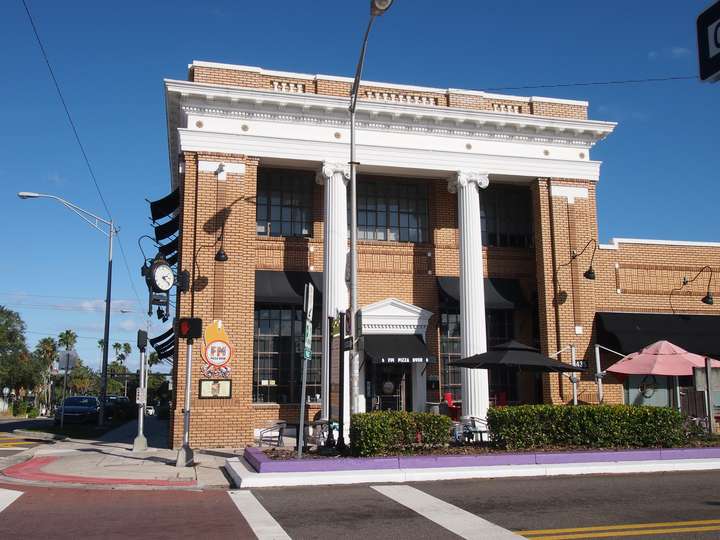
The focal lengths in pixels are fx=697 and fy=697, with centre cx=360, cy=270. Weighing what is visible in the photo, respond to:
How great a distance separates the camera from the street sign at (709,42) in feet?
15.6

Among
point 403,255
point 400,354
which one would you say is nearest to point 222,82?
point 403,255

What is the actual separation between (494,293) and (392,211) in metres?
4.19

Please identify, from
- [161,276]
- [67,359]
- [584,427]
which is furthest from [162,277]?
[67,359]

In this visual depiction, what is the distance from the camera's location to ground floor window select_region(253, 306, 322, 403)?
67.4 ft

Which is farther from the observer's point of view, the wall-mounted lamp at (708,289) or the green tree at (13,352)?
the green tree at (13,352)

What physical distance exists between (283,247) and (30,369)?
60206 millimetres

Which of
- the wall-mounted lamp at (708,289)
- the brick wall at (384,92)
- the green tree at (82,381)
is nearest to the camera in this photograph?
the brick wall at (384,92)

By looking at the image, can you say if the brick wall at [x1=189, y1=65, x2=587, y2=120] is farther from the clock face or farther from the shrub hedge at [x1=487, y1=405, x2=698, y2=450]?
the shrub hedge at [x1=487, y1=405, x2=698, y2=450]

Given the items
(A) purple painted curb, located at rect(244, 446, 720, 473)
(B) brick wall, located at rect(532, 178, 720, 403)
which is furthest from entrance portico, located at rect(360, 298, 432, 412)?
(A) purple painted curb, located at rect(244, 446, 720, 473)

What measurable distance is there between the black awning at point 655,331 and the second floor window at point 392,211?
629cm

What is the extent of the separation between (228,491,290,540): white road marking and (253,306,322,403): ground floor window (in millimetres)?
9340

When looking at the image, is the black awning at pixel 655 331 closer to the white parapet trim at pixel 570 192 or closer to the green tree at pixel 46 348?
the white parapet trim at pixel 570 192

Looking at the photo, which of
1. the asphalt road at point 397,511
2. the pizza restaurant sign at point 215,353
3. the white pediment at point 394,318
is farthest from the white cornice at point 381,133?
the asphalt road at point 397,511

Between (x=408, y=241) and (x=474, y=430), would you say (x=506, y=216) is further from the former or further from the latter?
(x=474, y=430)
